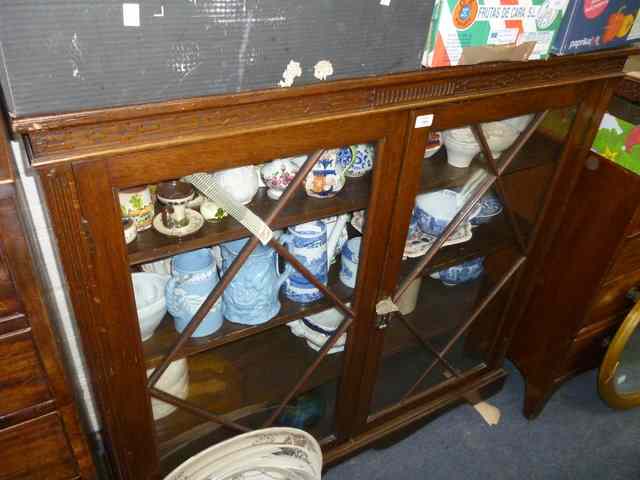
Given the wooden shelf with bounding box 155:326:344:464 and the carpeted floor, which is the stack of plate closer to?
the wooden shelf with bounding box 155:326:344:464

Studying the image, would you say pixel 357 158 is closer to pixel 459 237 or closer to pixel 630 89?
pixel 459 237

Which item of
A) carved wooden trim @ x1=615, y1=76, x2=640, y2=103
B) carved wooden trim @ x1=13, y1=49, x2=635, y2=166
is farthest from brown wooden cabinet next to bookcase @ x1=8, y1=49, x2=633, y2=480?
carved wooden trim @ x1=615, y1=76, x2=640, y2=103

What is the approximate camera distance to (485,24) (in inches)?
32.5

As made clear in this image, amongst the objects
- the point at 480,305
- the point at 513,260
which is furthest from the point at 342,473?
the point at 513,260

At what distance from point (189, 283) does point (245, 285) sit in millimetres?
108

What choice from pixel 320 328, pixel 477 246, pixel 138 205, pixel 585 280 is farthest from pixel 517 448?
pixel 138 205

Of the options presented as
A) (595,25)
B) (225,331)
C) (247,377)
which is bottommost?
(247,377)

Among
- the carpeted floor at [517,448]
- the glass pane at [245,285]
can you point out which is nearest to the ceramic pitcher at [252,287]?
the glass pane at [245,285]

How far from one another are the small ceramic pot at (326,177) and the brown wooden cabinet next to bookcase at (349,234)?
0.09ft

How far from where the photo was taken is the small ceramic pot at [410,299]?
1.42m

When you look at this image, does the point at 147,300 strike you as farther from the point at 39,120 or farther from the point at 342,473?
the point at 342,473

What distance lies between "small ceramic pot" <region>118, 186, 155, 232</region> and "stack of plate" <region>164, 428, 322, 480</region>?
0.46 metres

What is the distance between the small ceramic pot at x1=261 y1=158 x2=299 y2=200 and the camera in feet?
3.07

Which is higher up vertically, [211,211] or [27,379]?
[211,211]
